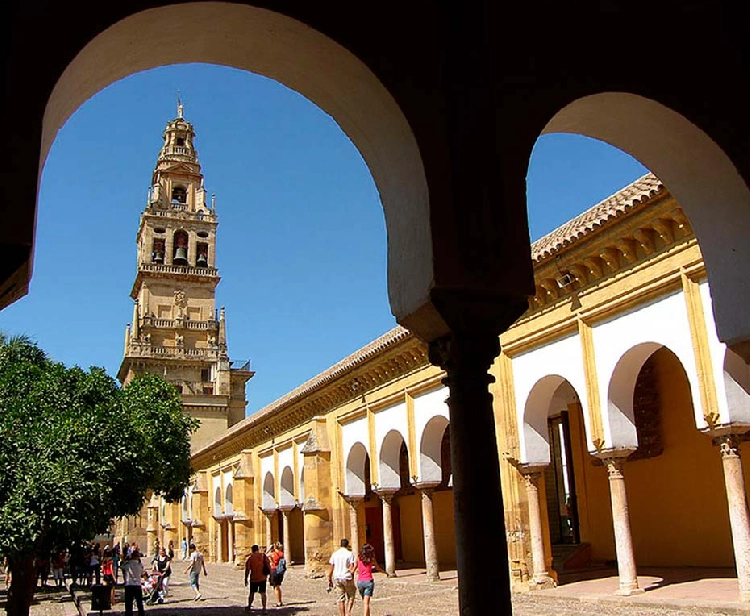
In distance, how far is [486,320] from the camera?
4191 mm

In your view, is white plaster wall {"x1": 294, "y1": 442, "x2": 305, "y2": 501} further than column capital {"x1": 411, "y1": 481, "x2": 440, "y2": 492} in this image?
Yes

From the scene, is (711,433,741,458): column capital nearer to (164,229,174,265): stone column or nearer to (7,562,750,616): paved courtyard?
(7,562,750,616): paved courtyard

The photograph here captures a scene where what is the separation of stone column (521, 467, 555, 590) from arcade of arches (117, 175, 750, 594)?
0.03m

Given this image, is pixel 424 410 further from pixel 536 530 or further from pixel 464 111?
pixel 464 111

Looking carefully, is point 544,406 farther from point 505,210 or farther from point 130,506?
point 505,210

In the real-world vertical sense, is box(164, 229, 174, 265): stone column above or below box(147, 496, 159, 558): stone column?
above

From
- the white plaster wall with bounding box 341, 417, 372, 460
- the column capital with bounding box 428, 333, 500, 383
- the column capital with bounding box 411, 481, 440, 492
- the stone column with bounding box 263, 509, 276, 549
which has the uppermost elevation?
the white plaster wall with bounding box 341, 417, 372, 460

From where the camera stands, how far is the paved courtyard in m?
11.3

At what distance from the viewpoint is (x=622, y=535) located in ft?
41.3

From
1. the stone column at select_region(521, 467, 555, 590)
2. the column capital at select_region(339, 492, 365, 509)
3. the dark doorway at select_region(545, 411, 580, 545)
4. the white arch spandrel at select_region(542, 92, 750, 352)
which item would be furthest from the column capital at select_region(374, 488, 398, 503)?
the white arch spandrel at select_region(542, 92, 750, 352)

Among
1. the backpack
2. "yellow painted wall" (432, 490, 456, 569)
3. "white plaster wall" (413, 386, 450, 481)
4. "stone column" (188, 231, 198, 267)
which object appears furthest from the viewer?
"stone column" (188, 231, 198, 267)

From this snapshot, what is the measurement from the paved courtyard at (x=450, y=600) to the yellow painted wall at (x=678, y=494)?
0.64 m

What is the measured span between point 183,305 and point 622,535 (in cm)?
4077

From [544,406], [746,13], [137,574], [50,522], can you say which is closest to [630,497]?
[544,406]
